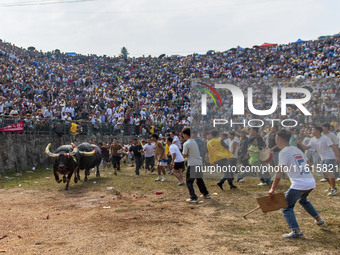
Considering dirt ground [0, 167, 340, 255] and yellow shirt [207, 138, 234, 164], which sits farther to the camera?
yellow shirt [207, 138, 234, 164]

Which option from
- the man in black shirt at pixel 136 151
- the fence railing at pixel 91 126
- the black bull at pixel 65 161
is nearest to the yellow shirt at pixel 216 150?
the fence railing at pixel 91 126

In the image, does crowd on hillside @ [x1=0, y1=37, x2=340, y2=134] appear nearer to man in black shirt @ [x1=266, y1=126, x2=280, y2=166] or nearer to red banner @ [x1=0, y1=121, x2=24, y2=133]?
red banner @ [x1=0, y1=121, x2=24, y2=133]

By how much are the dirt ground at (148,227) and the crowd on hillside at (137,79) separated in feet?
24.0

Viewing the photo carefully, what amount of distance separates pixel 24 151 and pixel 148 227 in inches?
527

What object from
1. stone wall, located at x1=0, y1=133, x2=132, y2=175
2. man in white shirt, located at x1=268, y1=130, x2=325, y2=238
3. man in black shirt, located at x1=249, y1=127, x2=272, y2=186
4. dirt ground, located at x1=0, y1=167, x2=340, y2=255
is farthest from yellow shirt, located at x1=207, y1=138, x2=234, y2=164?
stone wall, located at x1=0, y1=133, x2=132, y2=175

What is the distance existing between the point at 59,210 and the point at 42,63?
27.1 m

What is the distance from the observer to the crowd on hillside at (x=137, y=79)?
22047mm

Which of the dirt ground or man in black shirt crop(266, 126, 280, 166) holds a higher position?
man in black shirt crop(266, 126, 280, 166)

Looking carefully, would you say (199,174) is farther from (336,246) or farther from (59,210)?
(336,246)

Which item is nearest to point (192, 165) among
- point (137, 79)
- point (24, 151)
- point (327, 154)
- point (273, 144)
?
point (327, 154)

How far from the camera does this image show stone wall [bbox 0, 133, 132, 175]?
1670 cm

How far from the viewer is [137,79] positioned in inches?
1501

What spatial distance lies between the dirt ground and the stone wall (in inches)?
274

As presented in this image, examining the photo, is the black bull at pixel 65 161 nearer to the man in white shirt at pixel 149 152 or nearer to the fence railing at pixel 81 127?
the man in white shirt at pixel 149 152
